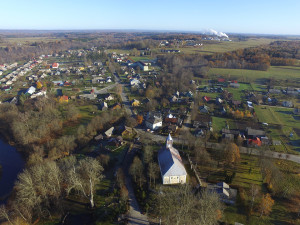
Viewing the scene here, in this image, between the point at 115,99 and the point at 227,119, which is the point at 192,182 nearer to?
the point at 227,119

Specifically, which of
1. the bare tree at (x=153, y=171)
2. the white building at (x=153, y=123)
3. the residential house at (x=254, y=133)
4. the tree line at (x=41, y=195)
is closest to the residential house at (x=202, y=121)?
the residential house at (x=254, y=133)

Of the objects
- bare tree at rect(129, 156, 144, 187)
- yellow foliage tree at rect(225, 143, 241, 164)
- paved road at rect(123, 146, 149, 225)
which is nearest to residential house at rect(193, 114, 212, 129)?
yellow foliage tree at rect(225, 143, 241, 164)

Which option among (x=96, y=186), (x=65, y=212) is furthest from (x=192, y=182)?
(x=65, y=212)

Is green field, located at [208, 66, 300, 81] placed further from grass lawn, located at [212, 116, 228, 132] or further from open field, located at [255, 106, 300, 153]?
grass lawn, located at [212, 116, 228, 132]

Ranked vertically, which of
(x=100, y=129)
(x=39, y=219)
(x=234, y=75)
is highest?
(x=234, y=75)

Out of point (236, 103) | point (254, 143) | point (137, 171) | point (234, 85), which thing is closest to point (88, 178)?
point (137, 171)

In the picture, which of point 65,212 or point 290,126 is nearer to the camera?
point 65,212
